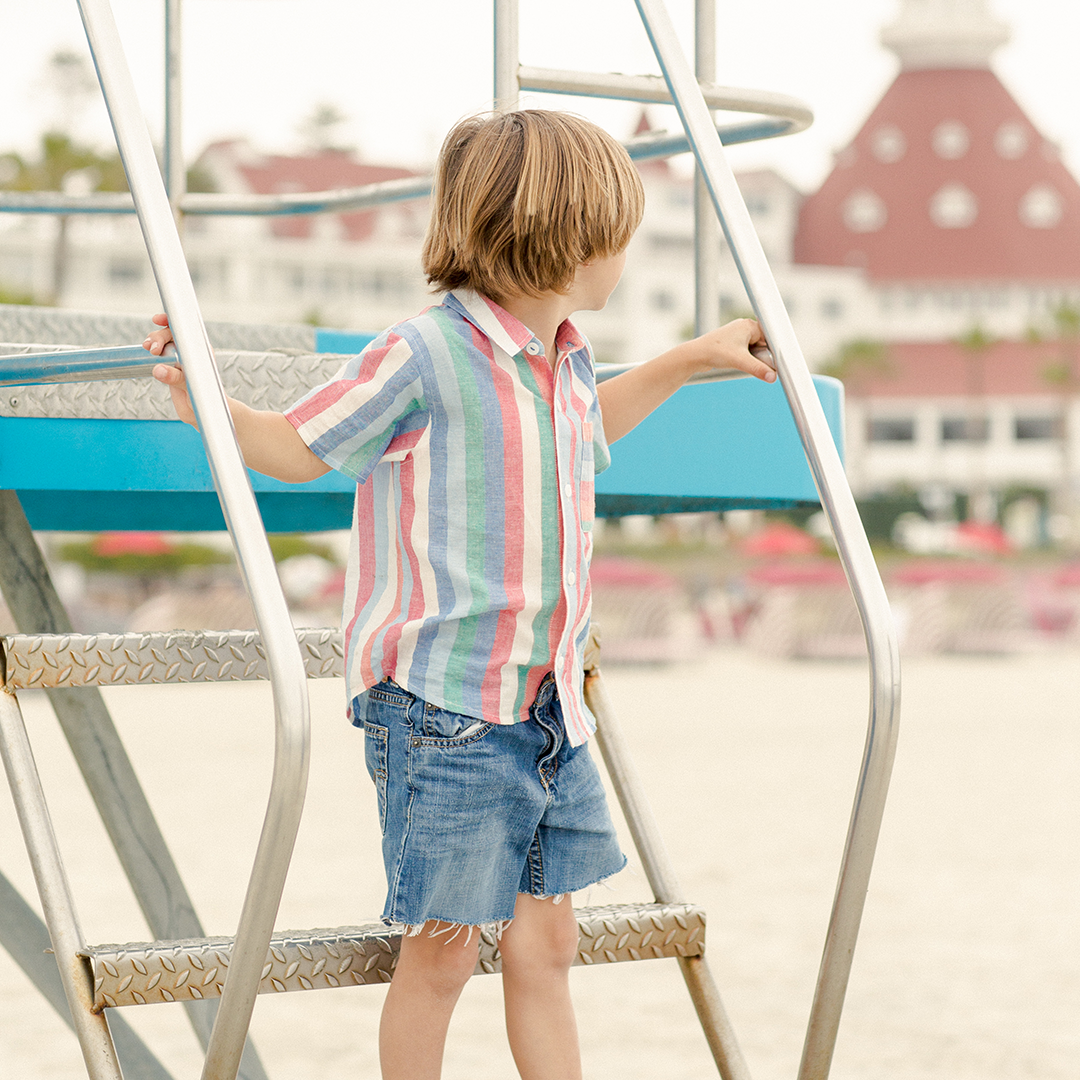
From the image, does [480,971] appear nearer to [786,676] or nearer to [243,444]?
[243,444]

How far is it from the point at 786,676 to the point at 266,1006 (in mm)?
13168

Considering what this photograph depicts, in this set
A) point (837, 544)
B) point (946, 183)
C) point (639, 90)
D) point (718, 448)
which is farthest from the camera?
point (946, 183)

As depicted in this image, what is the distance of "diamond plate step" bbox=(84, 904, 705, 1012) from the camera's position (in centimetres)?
157

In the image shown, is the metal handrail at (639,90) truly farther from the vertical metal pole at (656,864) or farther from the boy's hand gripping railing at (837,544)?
the vertical metal pole at (656,864)

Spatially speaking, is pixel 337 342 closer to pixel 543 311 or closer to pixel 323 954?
pixel 543 311

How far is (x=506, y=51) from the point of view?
1808 mm

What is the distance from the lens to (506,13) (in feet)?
5.97

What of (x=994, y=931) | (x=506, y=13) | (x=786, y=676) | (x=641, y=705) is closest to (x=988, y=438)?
(x=786, y=676)

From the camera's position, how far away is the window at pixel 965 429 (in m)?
56.5

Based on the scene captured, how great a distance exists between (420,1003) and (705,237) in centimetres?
100

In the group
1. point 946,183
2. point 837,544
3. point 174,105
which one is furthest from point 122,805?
point 946,183

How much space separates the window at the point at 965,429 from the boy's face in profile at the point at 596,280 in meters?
56.8

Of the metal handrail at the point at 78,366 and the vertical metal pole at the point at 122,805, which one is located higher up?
the metal handrail at the point at 78,366

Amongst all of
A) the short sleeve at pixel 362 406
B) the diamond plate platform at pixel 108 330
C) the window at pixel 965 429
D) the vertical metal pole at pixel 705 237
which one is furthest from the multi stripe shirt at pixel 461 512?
the window at pixel 965 429
